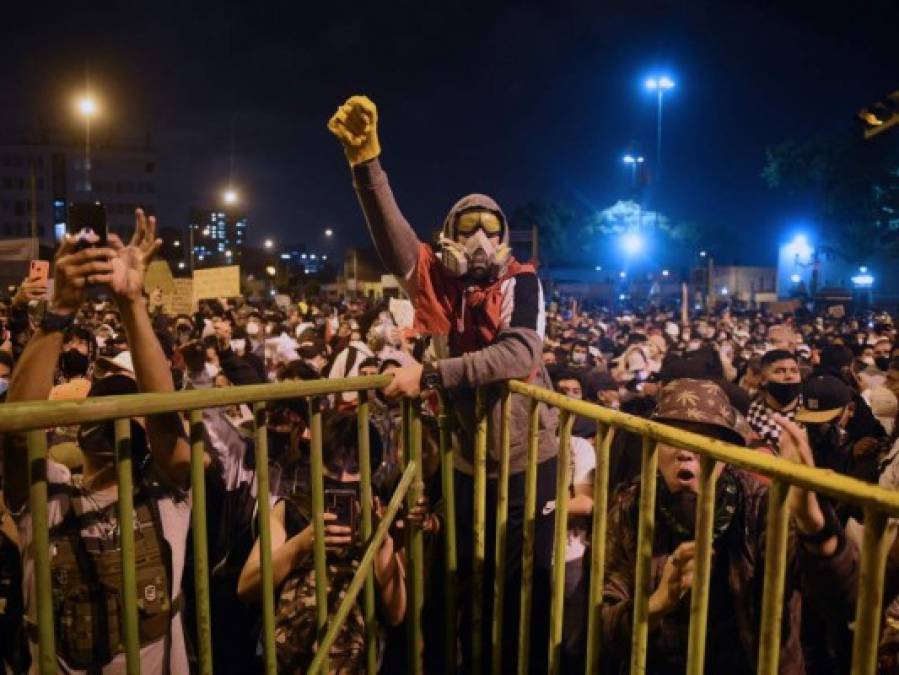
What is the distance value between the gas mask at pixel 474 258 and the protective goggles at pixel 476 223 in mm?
72

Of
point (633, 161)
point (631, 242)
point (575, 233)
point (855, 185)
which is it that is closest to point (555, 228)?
point (575, 233)

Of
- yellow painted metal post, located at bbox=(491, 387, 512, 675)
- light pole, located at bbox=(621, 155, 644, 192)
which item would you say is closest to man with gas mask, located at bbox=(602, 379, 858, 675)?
yellow painted metal post, located at bbox=(491, 387, 512, 675)

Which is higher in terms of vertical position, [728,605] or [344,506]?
[344,506]

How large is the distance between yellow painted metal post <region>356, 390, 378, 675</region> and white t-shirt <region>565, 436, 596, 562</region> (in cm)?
116

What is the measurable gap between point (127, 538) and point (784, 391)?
21.0ft

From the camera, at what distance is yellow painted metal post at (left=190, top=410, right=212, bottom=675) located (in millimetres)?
2518

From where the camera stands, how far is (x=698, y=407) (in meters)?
3.31

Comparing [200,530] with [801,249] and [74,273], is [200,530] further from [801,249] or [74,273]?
[801,249]

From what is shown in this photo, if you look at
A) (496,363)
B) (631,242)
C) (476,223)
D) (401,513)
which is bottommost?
(401,513)

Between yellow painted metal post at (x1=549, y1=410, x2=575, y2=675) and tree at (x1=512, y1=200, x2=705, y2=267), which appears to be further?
tree at (x1=512, y1=200, x2=705, y2=267)

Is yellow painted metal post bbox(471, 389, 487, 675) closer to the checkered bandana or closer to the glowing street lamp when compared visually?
the checkered bandana

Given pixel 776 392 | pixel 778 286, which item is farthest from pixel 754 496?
pixel 778 286

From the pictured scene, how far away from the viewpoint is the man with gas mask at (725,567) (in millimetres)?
2260

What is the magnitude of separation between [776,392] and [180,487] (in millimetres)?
5904
